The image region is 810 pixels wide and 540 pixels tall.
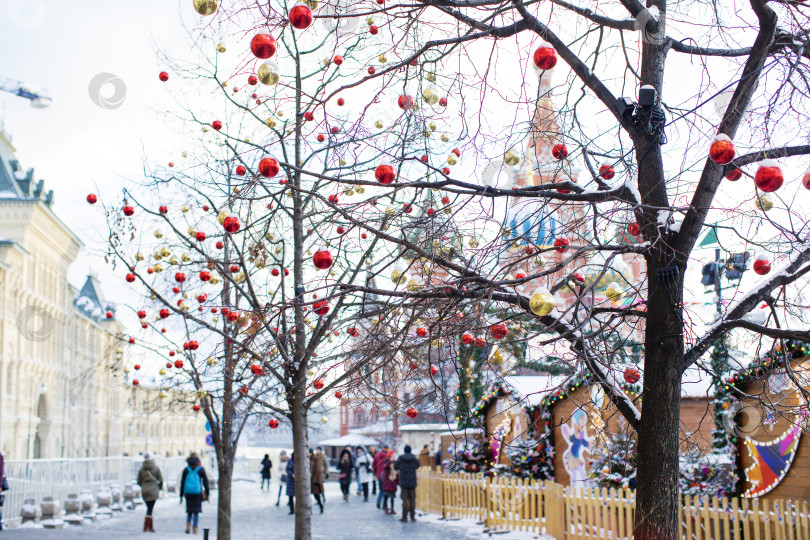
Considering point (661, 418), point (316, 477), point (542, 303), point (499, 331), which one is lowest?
point (316, 477)

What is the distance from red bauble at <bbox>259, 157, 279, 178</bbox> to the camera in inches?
178

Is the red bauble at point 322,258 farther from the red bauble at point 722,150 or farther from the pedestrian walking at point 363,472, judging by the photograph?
the pedestrian walking at point 363,472

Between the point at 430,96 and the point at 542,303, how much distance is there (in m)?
2.49

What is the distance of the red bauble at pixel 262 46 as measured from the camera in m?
4.34

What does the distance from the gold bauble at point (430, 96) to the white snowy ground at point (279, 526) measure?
10218mm

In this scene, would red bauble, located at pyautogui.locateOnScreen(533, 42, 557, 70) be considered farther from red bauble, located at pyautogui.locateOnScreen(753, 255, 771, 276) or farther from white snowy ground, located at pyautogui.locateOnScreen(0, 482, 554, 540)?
white snowy ground, located at pyautogui.locateOnScreen(0, 482, 554, 540)

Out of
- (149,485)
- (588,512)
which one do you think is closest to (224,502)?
(149,485)

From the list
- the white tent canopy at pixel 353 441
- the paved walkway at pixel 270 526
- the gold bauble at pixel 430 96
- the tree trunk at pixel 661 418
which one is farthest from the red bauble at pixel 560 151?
the white tent canopy at pixel 353 441

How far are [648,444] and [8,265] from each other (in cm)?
4515

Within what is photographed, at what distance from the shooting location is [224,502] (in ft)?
39.0

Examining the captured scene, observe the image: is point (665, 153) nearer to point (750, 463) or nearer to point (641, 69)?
point (641, 69)

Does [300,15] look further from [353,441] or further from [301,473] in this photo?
[353,441]

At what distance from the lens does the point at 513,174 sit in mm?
6457

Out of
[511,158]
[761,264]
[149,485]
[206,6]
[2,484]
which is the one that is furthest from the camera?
[149,485]
